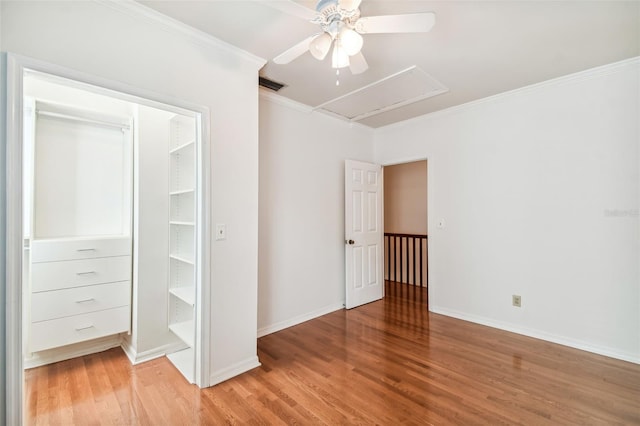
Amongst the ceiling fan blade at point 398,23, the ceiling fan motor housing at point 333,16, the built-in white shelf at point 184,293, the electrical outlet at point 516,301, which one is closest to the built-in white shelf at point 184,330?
the built-in white shelf at point 184,293

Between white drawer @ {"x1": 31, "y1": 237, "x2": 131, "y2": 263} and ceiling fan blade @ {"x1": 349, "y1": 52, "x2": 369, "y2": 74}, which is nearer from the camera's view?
ceiling fan blade @ {"x1": 349, "y1": 52, "x2": 369, "y2": 74}

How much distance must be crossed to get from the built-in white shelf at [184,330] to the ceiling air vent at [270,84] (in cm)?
231

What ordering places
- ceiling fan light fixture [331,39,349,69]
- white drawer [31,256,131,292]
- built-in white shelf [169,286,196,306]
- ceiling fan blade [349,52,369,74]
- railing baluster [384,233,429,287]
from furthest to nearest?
railing baluster [384,233,429,287] < built-in white shelf [169,286,196,306] < white drawer [31,256,131,292] < ceiling fan blade [349,52,369,74] < ceiling fan light fixture [331,39,349,69]

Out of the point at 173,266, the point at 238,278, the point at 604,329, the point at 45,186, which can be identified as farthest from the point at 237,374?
the point at 604,329

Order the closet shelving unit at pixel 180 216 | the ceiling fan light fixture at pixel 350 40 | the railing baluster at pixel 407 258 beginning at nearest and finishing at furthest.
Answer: the ceiling fan light fixture at pixel 350 40
the closet shelving unit at pixel 180 216
the railing baluster at pixel 407 258

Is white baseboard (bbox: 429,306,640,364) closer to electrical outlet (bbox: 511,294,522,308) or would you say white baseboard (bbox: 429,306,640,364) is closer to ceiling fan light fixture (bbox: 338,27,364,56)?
electrical outlet (bbox: 511,294,522,308)

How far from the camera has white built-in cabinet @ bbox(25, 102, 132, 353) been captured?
2.26m

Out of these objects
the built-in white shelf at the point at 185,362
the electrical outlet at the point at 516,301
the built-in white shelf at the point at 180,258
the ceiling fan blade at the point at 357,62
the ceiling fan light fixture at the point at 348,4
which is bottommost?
the built-in white shelf at the point at 185,362

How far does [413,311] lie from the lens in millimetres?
3725

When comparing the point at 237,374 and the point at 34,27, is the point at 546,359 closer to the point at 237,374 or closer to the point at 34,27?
the point at 237,374

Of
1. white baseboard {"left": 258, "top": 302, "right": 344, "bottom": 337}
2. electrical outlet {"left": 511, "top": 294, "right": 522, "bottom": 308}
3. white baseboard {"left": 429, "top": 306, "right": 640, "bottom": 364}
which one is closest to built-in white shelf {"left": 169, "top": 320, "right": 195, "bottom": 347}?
white baseboard {"left": 258, "top": 302, "right": 344, "bottom": 337}

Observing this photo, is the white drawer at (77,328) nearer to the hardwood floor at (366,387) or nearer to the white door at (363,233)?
the hardwood floor at (366,387)

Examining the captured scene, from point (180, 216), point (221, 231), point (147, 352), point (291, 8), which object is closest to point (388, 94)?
point (291, 8)

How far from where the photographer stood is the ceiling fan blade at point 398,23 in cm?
137
